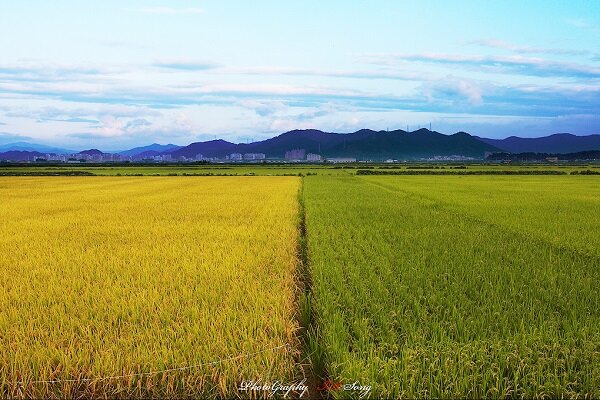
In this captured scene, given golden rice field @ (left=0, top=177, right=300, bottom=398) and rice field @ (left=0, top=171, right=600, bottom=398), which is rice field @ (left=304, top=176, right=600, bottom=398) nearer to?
rice field @ (left=0, top=171, right=600, bottom=398)

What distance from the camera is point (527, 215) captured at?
1251 cm

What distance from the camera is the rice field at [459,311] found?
3037 mm

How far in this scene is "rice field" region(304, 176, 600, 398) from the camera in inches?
120

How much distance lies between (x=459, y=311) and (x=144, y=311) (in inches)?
105

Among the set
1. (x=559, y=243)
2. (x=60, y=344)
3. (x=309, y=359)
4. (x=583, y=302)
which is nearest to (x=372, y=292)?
(x=309, y=359)

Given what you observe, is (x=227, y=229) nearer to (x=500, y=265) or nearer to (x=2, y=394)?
(x=500, y=265)

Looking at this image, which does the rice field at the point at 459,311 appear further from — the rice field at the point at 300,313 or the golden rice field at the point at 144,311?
the golden rice field at the point at 144,311

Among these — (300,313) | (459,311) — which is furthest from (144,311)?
(459,311)

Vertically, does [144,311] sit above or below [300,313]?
above

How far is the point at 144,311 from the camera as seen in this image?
435 cm

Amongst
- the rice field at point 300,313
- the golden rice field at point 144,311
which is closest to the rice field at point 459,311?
the rice field at point 300,313

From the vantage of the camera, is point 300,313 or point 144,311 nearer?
point 144,311

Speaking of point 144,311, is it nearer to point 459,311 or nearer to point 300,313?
point 300,313

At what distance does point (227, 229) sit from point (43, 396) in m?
6.74
